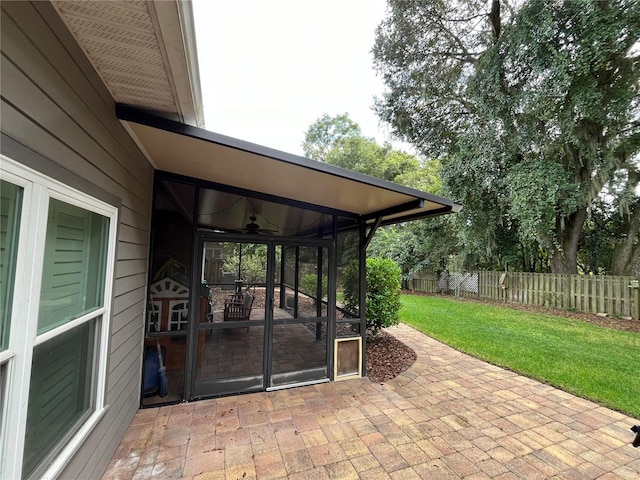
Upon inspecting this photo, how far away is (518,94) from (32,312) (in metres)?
10.3

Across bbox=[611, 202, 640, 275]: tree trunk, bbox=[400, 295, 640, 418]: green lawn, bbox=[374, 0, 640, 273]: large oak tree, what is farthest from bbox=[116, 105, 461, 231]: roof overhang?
bbox=[611, 202, 640, 275]: tree trunk

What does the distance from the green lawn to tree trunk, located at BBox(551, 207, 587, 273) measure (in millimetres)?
2679

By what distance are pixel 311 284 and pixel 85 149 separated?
2.92 metres

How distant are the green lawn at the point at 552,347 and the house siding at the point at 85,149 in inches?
194

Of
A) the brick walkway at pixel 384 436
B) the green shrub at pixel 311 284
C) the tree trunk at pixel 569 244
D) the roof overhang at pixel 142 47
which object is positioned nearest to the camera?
the roof overhang at pixel 142 47

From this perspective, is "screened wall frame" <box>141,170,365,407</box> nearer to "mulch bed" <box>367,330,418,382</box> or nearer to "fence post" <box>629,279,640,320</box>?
"mulch bed" <box>367,330,418,382</box>

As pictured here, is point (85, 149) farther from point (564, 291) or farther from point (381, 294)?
point (564, 291)

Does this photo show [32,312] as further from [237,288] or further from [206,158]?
[237,288]

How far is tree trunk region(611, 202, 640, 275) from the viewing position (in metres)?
8.42

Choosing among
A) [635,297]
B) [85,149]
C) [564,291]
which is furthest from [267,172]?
[564,291]

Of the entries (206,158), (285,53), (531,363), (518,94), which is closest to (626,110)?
(518,94)

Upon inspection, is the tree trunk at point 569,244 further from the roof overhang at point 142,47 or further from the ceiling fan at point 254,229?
the roof overhang at point 142,47

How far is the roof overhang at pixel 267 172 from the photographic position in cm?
214

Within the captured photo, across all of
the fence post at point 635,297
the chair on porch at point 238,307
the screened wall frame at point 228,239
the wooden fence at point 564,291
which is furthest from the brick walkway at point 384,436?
the wooden fence at point 564,291
